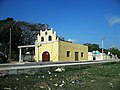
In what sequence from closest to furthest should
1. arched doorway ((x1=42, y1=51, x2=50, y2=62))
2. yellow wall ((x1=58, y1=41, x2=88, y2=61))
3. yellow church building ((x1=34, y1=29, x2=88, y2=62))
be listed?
yellow church building ((x1=34, y1=29, x2=88, y2=62))
arched doorway ((x1=42, y1=51, x2=50, y2=62))
yellow wall ((x1=58, y1=41, x2=88, y2=61))

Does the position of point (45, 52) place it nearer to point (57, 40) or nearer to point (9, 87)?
point (57, 40)

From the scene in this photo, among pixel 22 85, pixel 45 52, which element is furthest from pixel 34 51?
pixel 22 85

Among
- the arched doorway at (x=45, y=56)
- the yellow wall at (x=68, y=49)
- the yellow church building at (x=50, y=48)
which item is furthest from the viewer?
the yellow wall at (x=68, y=49)

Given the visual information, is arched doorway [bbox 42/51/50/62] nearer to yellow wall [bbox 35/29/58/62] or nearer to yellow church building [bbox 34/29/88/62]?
yellow church building [bbox 34/29/88/62]

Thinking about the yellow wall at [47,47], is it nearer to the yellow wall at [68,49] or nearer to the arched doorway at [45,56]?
the arched doorway at [45,56]

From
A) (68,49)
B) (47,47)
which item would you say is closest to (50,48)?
(47,47)

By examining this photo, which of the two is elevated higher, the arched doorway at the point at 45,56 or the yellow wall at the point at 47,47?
the yellow wall at the point at 47,47

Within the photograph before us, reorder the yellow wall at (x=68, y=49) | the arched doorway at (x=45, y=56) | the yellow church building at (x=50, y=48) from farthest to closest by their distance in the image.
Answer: the yellow wall at (x=68, y=49), the arched doorway at (x=45, y=56), the yellow church building at (x=50, y=48)

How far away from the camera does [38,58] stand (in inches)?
1326

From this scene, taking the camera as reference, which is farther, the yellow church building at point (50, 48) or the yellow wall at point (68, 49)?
the yellow wall at point (68, 49)

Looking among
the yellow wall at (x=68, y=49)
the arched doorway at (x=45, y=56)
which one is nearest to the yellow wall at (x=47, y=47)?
the arched doorway at (x=45, y=56)

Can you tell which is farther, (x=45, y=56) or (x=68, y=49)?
(x=68, y=49)

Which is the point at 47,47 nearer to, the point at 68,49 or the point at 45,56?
the point at 45,56

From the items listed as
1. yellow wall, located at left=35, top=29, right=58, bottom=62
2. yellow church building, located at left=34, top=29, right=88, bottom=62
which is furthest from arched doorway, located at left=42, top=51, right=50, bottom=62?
yellow wall, located at left=35, top=29, right=58, bottom=62
